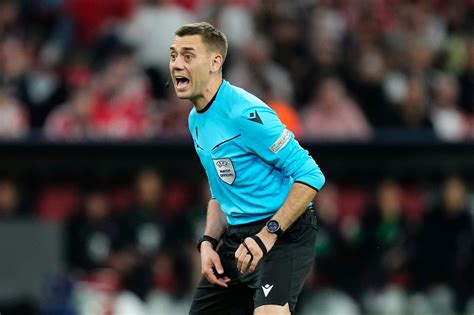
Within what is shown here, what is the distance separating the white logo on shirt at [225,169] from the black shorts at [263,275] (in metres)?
0.30

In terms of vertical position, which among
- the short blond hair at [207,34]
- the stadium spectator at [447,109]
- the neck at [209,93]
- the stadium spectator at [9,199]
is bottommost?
the stadium spectator at [9,199]

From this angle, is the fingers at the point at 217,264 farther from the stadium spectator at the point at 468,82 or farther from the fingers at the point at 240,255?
the stadium spectator at the point at 468,82

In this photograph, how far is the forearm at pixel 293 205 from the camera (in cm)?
597

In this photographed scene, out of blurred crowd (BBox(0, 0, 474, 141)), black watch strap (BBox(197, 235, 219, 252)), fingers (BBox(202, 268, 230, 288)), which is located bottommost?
blurred crowd (BBox(0, 0, 474, 141))

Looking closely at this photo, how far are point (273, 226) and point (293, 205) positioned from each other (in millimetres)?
156

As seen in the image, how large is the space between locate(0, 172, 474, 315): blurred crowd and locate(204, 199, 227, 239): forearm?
4.55m

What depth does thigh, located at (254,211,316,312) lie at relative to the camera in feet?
19.8

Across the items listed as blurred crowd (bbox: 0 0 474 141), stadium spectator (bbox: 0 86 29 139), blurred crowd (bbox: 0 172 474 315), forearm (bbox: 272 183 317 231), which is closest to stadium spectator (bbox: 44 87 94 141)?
blurred crowd (bbox: 0 0 474 141)

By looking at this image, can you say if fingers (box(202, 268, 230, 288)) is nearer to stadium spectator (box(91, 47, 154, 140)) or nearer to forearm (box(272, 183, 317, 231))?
forearm (box(272, 183, 317, 231))

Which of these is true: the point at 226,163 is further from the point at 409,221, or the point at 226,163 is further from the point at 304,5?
the point at 304,5

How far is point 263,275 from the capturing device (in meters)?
6.10

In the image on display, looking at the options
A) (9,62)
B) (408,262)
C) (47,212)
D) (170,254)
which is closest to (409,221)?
(408,262)

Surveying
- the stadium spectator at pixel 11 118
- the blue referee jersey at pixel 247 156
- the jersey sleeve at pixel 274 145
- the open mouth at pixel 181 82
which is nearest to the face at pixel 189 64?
the open mouth at pixel 181 82

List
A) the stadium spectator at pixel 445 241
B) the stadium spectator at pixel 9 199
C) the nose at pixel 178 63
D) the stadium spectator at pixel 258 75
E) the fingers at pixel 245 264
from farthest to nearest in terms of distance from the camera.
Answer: the stadium spectator at pixel 258 75
the stadium spectator at pixel 445 241
the stadium spectator at pixel 9 199
the nose at pixel 178 63
the fingers at pixel 245 264
